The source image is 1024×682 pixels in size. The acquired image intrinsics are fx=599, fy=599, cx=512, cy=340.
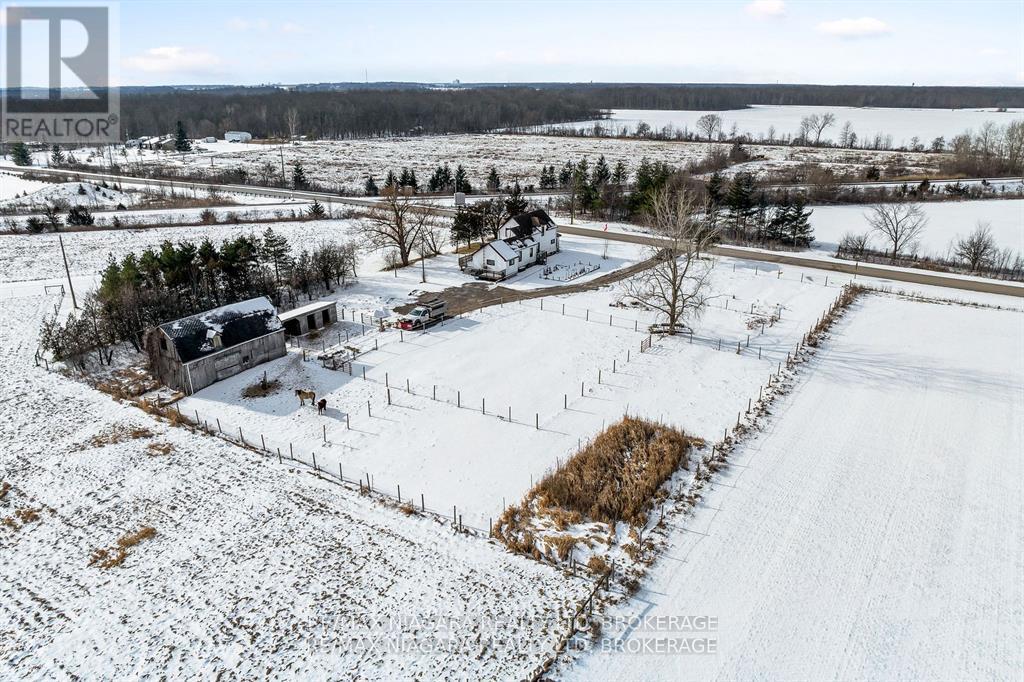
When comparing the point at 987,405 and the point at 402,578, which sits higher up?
the point at 987,405

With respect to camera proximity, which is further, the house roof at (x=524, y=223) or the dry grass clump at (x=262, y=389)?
the house roof at (x=524, y=223)

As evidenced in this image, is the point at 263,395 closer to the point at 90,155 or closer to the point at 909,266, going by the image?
the point at 909,266

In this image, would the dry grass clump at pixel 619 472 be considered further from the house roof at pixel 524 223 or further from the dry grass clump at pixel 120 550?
the house roof at pixel 524 223

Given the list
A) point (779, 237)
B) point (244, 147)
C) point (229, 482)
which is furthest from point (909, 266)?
point (244, 147)

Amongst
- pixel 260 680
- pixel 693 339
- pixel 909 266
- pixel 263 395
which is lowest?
pixel 260 680

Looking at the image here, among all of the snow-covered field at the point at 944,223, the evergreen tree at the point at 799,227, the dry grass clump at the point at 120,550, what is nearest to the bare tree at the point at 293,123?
Answer: the snow-covered field at the point at 944,223

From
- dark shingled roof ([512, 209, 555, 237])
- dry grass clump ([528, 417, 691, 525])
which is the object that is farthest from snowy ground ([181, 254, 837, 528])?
dark shingled roof ([512, 209, 555, 237])
